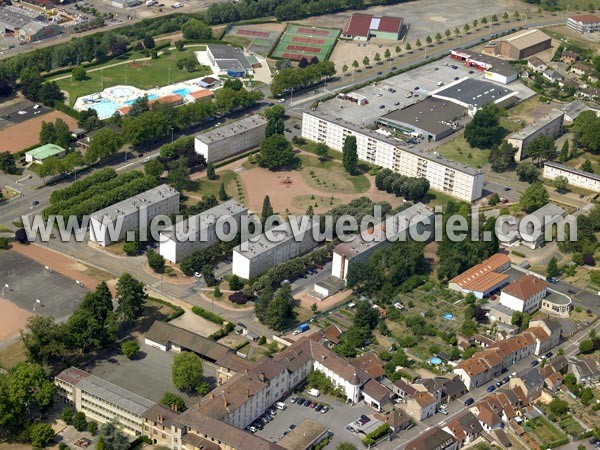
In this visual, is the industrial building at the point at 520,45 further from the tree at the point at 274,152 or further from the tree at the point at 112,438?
the tree at the point at 112,438

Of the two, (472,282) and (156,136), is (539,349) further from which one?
(156,136)

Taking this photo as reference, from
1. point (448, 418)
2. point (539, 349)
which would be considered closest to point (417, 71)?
point (539, 349)

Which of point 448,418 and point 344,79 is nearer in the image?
point 448,418

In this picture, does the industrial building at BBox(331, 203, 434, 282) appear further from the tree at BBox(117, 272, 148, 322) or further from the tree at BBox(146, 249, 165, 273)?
the tree at BBox(117, 272, 148, 322)

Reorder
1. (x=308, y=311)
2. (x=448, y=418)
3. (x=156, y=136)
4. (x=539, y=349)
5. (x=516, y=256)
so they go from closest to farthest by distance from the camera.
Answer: (x=448, y=418) < (x=539, y=349) < (x=308, y=311) < (x=516, y=256) < (x=156, y=136)

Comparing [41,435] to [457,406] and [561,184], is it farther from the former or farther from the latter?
[561,184]
